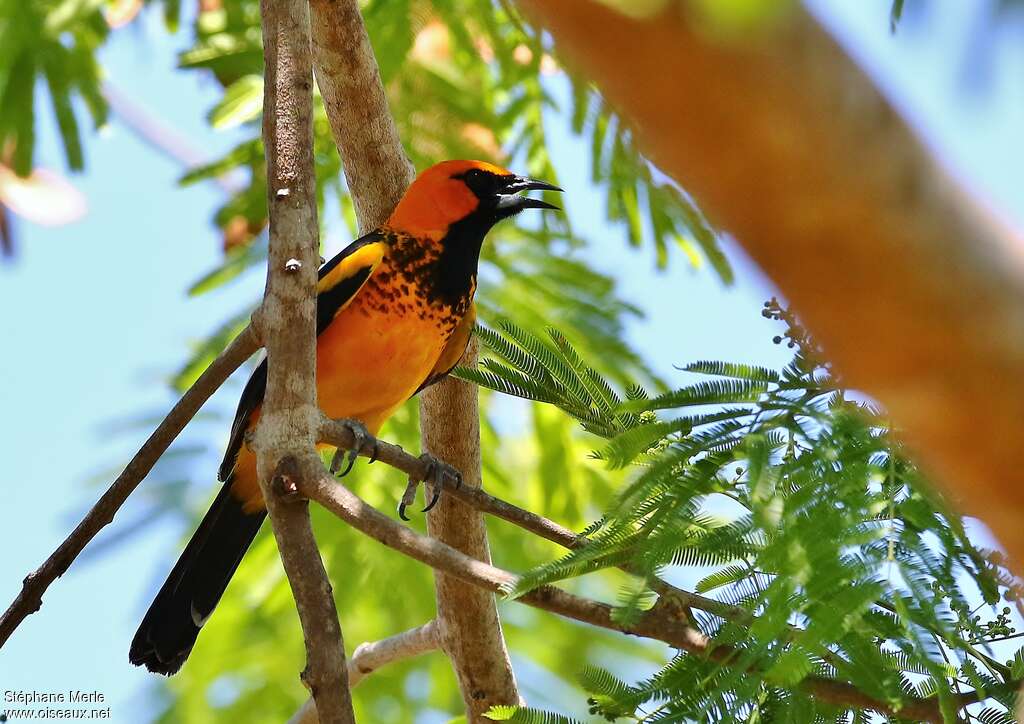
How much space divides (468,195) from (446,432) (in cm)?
120

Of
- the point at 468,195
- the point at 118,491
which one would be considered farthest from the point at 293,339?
the point at 468,195

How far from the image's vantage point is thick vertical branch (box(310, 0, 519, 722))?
4285 millimetres

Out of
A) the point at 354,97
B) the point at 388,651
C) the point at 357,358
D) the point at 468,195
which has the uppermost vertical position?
the point at 468,195

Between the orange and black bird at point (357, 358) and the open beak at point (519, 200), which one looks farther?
the open beak at point (519, 200)

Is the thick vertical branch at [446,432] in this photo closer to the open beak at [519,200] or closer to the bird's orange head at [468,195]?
the bird's orange head at [468,195]

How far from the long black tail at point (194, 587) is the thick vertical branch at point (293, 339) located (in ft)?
5.19

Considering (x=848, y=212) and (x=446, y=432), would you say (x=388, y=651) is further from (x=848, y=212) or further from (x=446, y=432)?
(x=848, y=212)

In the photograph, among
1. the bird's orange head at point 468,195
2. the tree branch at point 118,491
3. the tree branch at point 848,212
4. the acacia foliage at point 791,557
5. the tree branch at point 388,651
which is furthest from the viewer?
the bird's orange head at point 468,195

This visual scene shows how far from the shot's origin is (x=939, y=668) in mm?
2572

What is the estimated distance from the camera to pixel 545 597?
305 cm

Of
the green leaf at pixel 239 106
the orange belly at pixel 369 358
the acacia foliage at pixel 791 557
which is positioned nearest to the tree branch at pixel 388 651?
the orange belly at pixel 369 358

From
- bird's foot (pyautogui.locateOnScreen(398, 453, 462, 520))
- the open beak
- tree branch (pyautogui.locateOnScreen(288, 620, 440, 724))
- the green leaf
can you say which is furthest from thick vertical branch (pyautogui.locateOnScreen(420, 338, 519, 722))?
the green leaf

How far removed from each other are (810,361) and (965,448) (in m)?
2.05

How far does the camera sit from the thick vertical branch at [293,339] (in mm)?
3004
